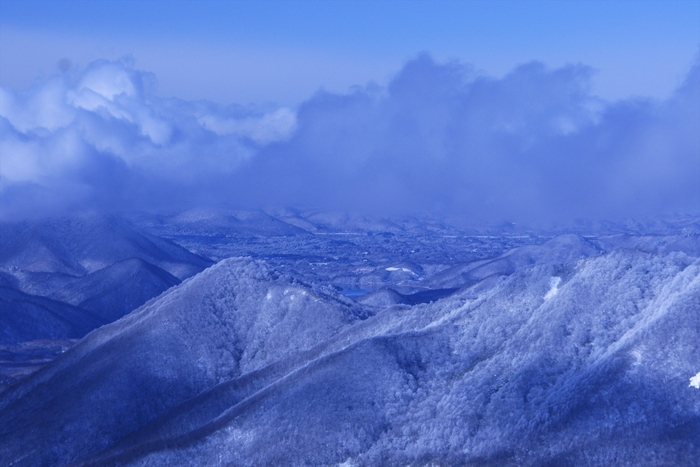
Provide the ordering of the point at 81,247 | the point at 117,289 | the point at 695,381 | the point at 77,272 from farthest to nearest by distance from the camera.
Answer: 1. the point at 81,247
2. the point at 77,272
3. the point at 117,289
4. the point at 695,381

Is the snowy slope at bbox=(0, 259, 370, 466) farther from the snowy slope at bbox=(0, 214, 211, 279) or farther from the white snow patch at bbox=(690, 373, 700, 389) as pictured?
the snowy slope at bbox=(0, 214, 211, 279)

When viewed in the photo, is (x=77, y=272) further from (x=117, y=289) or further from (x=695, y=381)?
(x=695, y=381)

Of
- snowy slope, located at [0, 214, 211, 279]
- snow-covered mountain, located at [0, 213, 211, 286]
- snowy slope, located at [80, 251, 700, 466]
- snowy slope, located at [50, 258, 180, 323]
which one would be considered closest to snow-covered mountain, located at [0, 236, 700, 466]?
snowy slope, located at [80, 251, 700, 466]

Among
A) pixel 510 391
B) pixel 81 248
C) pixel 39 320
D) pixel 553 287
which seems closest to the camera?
pixel 510 391

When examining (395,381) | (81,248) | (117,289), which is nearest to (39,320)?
(117,289)

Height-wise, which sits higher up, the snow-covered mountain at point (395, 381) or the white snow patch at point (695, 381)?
the white snow patch at point (695, 381)

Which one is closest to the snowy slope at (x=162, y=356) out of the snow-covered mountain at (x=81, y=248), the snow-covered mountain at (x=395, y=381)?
the snow-covered mountain at (x=395, y=381)

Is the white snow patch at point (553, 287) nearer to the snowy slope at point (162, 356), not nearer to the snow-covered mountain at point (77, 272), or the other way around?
the snowy slope at point (162, 356)
